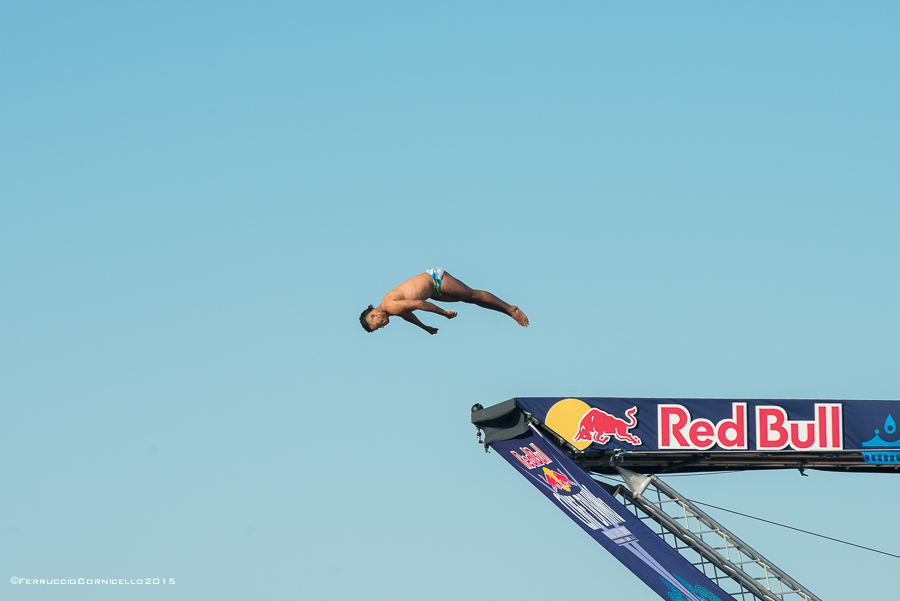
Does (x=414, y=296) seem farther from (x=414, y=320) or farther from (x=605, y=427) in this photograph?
(x=605, y=427)

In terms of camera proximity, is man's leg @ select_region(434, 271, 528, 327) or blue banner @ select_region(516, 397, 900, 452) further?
blue banner @ select_region(516, 397, 900, 452)

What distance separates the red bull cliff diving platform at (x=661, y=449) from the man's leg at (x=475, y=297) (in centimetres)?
175

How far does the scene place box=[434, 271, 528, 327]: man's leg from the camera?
74.9 feet

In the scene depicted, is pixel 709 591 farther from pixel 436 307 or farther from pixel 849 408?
pixel 436 307

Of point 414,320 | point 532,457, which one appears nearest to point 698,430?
point 532,457

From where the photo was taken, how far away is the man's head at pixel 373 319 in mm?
22766

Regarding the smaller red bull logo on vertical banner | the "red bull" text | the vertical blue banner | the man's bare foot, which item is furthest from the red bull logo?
the man's bare foot

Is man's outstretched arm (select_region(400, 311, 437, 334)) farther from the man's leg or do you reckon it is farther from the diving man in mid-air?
the man's leg

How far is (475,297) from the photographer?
76.0 feet

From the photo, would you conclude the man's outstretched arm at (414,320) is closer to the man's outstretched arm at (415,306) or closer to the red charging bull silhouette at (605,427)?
the man's outstretched arm at (415,306)

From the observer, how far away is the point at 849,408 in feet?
80.5

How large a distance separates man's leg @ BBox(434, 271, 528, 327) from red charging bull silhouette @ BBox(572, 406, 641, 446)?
222cm

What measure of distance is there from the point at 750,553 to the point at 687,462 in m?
1.95

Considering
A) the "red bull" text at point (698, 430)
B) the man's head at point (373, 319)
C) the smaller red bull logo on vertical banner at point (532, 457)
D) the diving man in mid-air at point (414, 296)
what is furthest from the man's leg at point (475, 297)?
the "red bull" text at point (698, 430)
